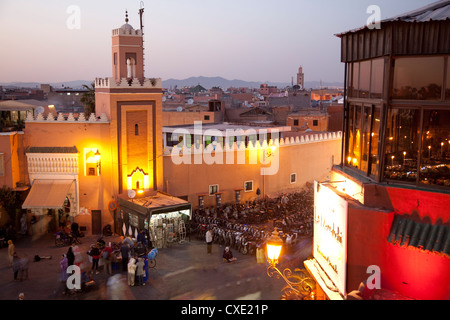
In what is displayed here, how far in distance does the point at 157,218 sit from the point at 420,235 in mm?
12278

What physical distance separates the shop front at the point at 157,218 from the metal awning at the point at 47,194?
2554 millimetres

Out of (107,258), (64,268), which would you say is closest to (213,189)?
(107,258)

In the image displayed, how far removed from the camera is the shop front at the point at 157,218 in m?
18.6

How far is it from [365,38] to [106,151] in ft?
46.2

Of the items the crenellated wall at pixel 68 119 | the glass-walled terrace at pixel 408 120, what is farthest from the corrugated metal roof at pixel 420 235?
the crenellated wall at pixel 68 119

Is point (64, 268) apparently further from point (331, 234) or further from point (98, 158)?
point (331, 234)

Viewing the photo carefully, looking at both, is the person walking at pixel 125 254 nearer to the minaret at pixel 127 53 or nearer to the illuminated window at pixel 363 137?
the minaret at pixel 127 53

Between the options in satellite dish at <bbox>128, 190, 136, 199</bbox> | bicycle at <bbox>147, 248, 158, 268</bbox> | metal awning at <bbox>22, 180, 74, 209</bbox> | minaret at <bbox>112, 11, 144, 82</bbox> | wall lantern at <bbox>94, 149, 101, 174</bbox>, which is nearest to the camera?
bicycle at <bbox>147, 248, 158, 268</bbox>

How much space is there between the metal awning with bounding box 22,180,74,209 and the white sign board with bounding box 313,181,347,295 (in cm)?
1249

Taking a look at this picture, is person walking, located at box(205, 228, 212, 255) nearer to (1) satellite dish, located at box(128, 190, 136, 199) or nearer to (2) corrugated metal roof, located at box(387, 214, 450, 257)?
(1) satellite dish, located at box(128, 190, 136, 199)

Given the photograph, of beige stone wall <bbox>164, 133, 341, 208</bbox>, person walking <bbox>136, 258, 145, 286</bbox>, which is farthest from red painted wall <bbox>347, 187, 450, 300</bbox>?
beige stone wall <bbox>164, 133, 341, 208</bbox>

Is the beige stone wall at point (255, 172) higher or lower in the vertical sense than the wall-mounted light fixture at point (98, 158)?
lower

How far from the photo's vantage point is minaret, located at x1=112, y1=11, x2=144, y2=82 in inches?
821

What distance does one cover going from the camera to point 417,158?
905cm
